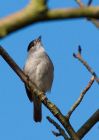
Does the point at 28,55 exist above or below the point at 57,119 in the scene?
above

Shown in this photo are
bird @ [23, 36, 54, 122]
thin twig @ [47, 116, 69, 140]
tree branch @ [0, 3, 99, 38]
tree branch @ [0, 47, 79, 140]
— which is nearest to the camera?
tree branch @ [0, 3, 99, 38]

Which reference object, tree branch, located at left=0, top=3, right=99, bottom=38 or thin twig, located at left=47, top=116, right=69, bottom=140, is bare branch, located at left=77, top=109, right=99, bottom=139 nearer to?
thin twig, located at left=47, top=116, right=69, bottom=140

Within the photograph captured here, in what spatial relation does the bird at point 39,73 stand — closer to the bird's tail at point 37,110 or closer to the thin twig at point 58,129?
the bird's tail at point 37,110

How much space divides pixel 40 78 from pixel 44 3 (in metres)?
7.43

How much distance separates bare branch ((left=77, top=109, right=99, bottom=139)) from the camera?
3309mm

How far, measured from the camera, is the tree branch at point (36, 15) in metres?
1.47

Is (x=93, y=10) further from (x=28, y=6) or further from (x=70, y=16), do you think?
(x=28, y=6)

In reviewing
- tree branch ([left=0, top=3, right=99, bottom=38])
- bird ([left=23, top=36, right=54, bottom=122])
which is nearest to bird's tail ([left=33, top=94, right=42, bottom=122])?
bird ([left=23, top=36, right=54, bottom=122])

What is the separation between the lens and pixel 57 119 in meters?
3.52

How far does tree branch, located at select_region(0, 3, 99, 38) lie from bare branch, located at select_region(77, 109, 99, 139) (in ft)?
6.06

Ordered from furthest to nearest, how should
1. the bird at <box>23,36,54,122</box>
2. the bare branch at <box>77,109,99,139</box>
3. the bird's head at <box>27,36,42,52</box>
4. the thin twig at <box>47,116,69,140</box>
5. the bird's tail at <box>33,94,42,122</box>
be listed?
1. the bird's head at <box>27,36,42,52</box>
2. the bird's tail at <box>33,94,42,122</box>
3. the bird at <box>23,36,54,122</box>
4. the bare branch at <box>77,109,99,139</box>
5. the thin twig at <box>47,116,69,140</box>

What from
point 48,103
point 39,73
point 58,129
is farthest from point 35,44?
point 58,129

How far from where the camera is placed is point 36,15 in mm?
1499

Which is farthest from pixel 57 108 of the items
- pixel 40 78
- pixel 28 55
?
pixel 28 55
